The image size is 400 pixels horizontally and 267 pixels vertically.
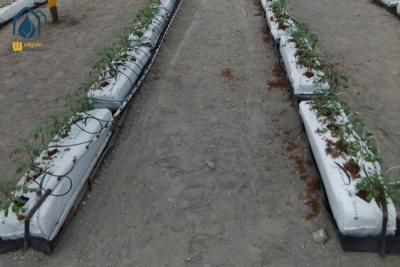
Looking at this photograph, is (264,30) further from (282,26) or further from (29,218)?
(29,218)

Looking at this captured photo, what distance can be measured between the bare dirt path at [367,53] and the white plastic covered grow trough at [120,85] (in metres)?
2.87

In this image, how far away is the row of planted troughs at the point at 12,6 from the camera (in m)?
8.76

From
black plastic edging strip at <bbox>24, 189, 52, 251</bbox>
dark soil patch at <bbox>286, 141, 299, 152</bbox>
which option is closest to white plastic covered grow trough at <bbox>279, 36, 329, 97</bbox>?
dark soil patch at <bbox>286, 141, 299, 152</bbox>

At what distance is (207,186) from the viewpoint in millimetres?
4055

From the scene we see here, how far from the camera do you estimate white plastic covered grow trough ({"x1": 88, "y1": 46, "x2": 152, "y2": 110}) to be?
16.5ft

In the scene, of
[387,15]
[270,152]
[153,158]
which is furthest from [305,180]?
[387,15]

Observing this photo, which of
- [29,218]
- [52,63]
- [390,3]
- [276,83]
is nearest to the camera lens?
[29,218]

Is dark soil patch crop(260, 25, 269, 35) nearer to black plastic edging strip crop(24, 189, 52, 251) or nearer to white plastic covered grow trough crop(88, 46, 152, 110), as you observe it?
white plastic covered grow trough crop(88, 46, 152, 110)

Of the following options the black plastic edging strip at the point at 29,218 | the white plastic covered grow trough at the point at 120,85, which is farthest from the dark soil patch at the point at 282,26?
the black plastic edging strip at the point at 29,218

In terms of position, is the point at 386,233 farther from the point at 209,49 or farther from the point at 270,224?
the point at 209,49

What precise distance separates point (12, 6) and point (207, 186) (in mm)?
7477
